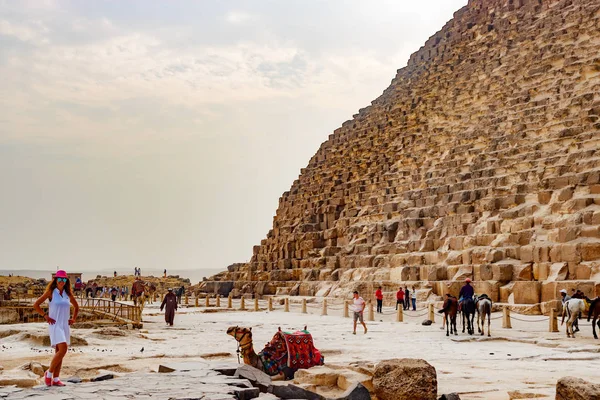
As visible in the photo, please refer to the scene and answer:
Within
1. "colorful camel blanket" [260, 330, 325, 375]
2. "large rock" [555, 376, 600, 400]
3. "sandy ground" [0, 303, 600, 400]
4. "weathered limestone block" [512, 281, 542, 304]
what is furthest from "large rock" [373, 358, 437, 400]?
"weathered limestone block" [512, 281, 542, 304]

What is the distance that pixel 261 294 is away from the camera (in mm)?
37125

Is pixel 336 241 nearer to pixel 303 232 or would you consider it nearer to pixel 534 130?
pixel 303 232

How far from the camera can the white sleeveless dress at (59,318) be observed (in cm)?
862

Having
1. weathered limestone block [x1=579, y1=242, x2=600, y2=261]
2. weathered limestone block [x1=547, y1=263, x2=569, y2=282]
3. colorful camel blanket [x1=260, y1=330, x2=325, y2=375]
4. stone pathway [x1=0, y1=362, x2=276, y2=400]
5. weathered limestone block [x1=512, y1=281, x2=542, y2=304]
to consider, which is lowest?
stone pathway [x1=0, y1=362, x2=276, y2=400]

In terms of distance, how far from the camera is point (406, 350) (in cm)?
1389

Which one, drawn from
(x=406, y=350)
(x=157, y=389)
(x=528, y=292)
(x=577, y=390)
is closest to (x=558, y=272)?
(x=528, y=292)

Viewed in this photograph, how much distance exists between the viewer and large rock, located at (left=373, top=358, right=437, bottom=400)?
805 cm

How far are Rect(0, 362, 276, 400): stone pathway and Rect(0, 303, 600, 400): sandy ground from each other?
188 centimetres

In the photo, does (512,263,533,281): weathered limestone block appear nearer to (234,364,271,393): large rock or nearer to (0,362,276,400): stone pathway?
(234,364,271,393): large rock

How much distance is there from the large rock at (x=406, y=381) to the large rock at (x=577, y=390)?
4.35ft

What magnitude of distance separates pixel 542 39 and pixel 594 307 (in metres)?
21.3

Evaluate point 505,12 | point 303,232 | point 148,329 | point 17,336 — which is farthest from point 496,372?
point 505,12

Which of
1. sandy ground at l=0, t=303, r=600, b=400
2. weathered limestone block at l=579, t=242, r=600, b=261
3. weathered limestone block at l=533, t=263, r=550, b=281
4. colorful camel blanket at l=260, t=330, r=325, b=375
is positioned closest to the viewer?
colorful camel blanket at l=260, t=330, r=325, b=375

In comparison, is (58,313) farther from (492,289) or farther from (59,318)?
(492,289)
